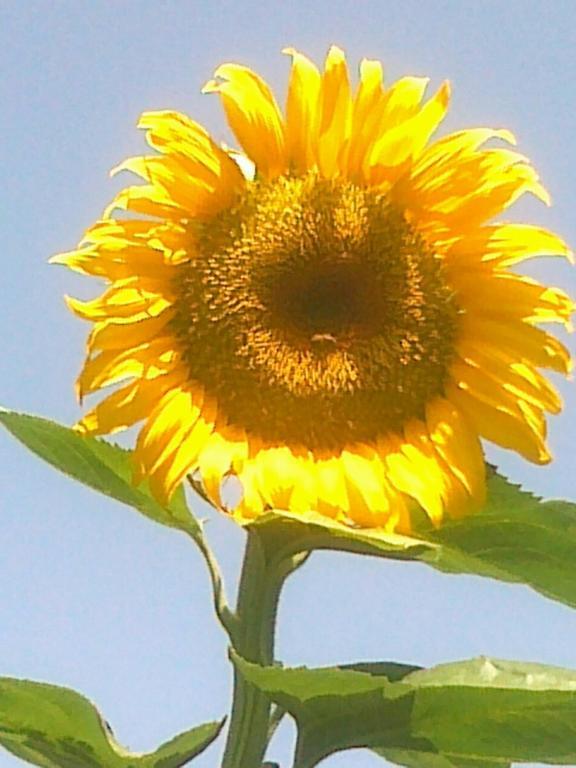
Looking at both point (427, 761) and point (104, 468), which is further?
point (427, 761)

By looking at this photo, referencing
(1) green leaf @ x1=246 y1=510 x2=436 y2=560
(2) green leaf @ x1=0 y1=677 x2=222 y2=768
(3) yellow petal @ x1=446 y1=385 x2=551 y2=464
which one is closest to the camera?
(1) green leaf @ x1=246 y1=510 x2=436 y2=560

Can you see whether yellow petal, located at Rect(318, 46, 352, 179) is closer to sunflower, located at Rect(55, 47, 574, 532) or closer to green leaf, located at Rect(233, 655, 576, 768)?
sunflower, located at Rect(55, 47, 574, 532)

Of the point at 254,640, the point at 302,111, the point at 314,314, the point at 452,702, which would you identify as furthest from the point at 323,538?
the point at 302,111

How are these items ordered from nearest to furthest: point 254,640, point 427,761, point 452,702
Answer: point 452,702, point 254,640, point 427,761

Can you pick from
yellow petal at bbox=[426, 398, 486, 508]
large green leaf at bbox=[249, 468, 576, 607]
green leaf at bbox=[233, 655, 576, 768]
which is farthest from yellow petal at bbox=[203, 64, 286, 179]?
green leaf at bbox=[233, 655, 576, 768]

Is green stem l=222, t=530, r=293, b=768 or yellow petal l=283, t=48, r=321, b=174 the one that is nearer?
Result: green stem l=222, t=530, r=293, b=768

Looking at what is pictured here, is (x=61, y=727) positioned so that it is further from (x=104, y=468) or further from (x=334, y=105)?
(x=334, y=105)

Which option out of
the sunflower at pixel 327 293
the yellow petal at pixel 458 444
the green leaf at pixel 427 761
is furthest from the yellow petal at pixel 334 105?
the green leaf at pixel 427 761
